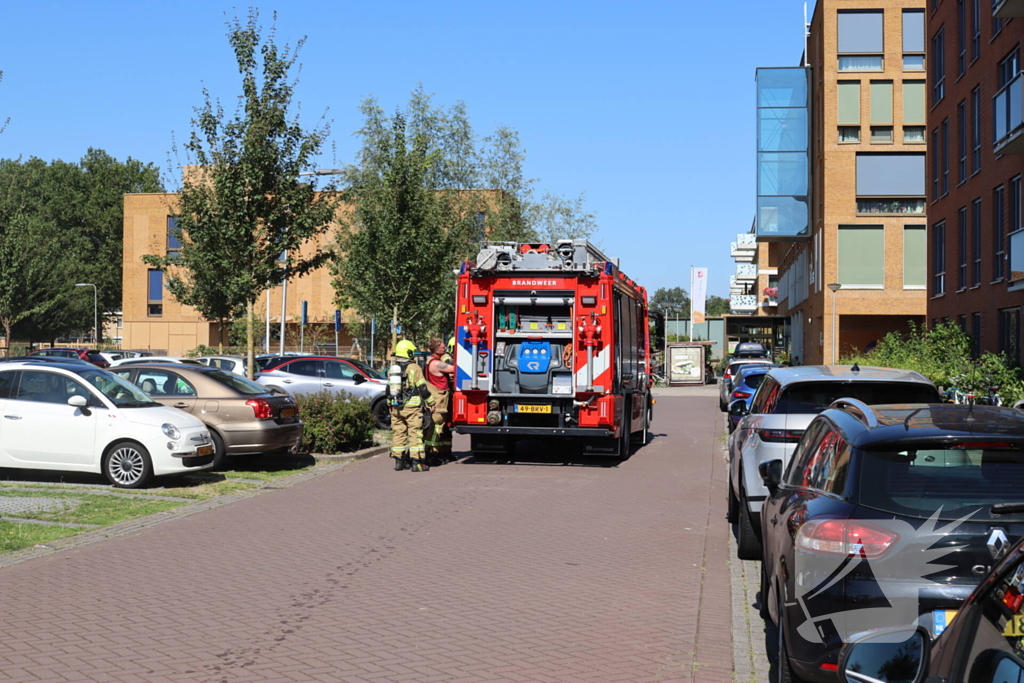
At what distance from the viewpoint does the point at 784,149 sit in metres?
57.6

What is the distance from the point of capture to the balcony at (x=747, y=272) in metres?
102

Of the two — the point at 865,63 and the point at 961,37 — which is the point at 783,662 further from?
the point at 865,63

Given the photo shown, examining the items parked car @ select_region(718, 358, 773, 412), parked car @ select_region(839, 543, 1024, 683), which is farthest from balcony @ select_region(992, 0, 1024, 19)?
parked car @ select_region(839, 543, 1024, 683)

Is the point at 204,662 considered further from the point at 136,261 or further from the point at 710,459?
the point at 136,261

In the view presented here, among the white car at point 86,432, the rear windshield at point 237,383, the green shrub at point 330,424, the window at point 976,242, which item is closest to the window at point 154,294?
the window at point 976,242

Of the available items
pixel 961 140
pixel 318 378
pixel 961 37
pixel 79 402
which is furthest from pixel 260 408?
pixel 961 37

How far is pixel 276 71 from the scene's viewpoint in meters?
19.6

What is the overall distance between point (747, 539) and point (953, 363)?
47.7ft

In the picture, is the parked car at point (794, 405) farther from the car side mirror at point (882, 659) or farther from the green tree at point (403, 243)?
the green tree at point (403, 243)

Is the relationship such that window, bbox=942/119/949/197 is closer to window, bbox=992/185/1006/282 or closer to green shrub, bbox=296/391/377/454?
window, bbox=992/185/1006/282

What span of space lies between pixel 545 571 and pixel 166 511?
15.8ft

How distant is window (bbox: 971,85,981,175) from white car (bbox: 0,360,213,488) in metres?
24.3

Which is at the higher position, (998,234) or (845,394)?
(998,234)

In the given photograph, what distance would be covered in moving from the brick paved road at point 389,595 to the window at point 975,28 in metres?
22.3
